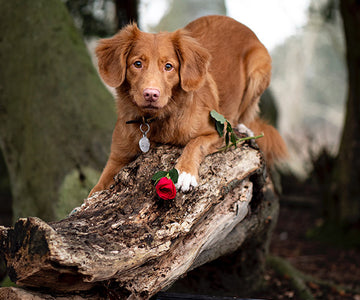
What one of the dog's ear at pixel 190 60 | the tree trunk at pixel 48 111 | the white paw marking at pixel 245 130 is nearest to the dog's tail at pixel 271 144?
the white paw marking at pixel 245 130

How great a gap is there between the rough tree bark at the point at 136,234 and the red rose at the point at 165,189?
0.35 ft

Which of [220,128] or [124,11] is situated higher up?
[124,11]

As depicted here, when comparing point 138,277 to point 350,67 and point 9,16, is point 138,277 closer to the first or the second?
point 9,16

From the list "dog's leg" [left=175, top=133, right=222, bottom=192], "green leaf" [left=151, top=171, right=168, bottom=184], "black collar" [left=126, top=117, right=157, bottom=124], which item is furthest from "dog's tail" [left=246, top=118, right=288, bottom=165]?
"green leaf" [left=151, top=171, right=168, bottom=184]

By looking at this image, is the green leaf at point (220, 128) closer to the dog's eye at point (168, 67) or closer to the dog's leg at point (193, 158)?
the dog's leg at point (193, 158)

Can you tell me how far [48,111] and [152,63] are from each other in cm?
219

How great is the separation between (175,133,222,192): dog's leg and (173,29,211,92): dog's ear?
34cm

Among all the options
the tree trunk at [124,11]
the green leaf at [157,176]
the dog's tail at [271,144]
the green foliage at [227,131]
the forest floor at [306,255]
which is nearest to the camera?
the green leaf at [157,176]

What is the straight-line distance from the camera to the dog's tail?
3.11 metres

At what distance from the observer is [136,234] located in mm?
1807

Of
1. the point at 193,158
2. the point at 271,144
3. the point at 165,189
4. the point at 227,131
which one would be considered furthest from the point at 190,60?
the point at 271,144

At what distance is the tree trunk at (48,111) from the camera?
3.87 metres

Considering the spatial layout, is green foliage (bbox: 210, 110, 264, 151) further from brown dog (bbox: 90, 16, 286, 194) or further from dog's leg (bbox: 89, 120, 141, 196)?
dog's leg (bbox: 89, 120, 141, 196)

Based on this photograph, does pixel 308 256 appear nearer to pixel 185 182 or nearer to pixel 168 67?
pixel 185 182
